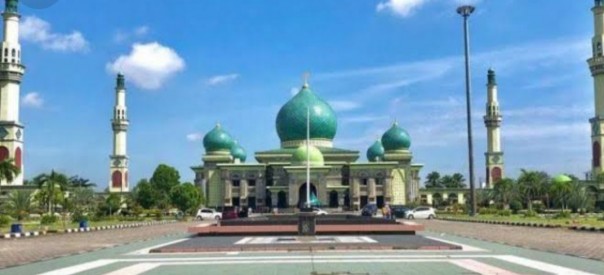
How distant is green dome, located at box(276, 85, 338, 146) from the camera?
3211 inches

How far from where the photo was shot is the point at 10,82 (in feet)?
235

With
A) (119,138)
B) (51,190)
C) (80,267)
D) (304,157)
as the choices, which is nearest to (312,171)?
(304,157)

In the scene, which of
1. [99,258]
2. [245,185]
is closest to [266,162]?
[245,185]

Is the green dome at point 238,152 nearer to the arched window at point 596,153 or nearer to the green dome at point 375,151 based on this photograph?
the green dome at point 375,151

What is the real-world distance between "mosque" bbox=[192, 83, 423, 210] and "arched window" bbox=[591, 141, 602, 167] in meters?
19.8

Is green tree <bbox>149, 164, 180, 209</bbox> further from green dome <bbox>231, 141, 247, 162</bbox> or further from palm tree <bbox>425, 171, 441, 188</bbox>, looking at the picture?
palm tree <bbox>425, 171, 441, 188</bbox>

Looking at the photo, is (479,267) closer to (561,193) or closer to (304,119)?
(561,193)

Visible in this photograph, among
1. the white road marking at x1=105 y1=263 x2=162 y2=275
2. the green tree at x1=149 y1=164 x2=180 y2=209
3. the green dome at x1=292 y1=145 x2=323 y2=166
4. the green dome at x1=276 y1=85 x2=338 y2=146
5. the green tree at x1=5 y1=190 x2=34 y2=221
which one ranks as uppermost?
the green dome at x1=276 y1=85 x2=338 y2=146

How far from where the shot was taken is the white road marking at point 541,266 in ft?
40.1

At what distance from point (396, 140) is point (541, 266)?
239ft

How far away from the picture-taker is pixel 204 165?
285 ft

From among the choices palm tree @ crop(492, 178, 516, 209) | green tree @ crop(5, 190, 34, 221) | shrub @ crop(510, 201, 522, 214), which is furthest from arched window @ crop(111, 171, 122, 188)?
shrub @ crop(510, 201, 522, 214)

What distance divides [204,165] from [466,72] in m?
43.9

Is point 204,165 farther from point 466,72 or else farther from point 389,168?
point 466,72
